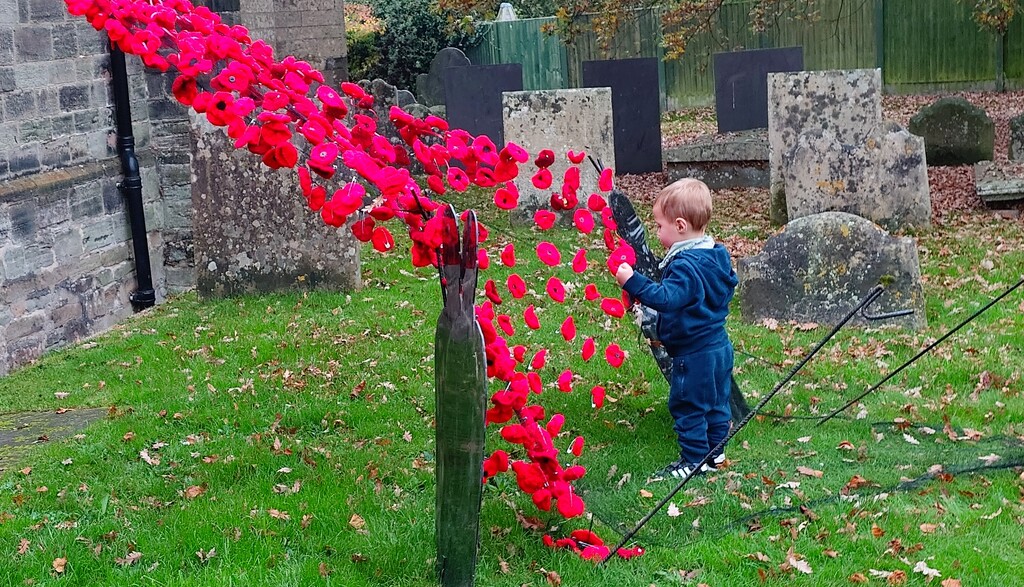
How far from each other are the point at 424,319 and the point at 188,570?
4.03 meters

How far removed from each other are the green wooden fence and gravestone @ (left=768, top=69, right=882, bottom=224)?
1033 cm

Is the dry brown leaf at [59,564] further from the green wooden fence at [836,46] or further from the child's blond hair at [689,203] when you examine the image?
the green wooden fence at [836,46]

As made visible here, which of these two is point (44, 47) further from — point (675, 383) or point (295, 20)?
point (675, 383)

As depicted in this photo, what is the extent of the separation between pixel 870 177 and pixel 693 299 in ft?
21.5

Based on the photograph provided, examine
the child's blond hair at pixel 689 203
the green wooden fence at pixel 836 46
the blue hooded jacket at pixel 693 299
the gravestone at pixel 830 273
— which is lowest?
the gravestone at pixel 830 273

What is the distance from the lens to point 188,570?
164 inches

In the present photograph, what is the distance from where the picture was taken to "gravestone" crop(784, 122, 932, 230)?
34.4 ft

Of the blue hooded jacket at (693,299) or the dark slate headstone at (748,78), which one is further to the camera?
the dark slate headstone at (748,78)

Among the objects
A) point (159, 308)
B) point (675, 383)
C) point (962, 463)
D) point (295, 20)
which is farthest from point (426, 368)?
point (295, 20)

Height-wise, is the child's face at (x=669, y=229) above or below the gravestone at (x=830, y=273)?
above

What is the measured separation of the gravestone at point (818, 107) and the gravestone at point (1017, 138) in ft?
9.84

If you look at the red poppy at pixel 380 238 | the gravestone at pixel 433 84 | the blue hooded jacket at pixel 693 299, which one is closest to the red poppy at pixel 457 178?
the red poppy at pixel 380 238

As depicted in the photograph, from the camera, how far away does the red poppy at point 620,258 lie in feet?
14.2

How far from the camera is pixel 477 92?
15.5 meters
